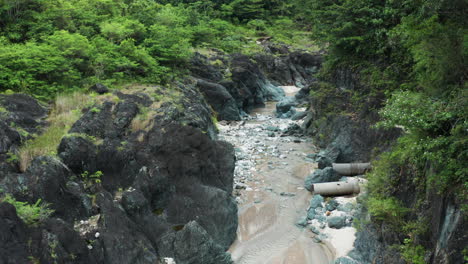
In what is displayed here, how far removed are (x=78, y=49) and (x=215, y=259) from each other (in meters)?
10.6

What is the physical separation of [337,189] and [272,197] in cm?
272

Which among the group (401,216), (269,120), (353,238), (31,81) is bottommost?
(269,120)

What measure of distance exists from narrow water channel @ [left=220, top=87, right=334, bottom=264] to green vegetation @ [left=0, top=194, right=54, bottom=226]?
5589mm

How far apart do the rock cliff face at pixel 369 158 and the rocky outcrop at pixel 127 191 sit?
4288 mm

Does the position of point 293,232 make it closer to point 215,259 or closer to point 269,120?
point 215,259

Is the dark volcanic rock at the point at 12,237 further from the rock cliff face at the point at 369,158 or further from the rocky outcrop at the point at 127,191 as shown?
the rock cliff face at the point at 369,158

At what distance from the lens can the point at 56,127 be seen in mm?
10531

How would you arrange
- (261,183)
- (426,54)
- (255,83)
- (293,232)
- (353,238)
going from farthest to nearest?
(255,83), (261,183), (293,232), (353,238), (426,54)

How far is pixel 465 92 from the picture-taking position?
736 centimetres

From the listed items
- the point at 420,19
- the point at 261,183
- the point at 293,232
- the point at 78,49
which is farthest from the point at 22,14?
the point at 420,19

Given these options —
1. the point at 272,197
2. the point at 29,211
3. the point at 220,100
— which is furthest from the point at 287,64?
the point at 29,211

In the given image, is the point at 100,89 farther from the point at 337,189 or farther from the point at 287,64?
the point at 287,64

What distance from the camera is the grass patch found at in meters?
8.61

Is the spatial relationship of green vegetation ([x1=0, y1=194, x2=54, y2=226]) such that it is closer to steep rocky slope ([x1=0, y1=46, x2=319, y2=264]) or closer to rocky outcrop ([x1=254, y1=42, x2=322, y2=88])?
steep rocky slope ([x1=0, y1=46, x2=319, y2=264])
